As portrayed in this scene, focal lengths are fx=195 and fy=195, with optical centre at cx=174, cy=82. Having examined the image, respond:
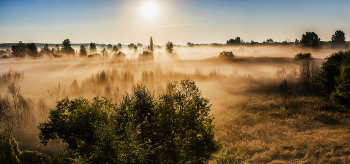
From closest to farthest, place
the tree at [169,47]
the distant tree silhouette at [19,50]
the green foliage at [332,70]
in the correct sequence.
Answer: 1. the green foliage at [332,70]
2. the distant tree silhouette at [19,50]
3. the tree at [169,47]

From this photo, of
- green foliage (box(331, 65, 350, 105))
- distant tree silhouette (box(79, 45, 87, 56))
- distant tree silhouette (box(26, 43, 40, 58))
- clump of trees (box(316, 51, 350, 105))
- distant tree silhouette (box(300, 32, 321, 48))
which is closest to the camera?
green foliage (box(331, 65, 350, 105))

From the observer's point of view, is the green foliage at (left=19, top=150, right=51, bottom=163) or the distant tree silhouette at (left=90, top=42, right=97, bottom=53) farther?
the distant tree silhouette at (left=90, top=42, right=97, bottom=53)

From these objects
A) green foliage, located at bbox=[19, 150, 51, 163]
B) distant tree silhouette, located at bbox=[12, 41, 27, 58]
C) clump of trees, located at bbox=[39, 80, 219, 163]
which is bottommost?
green foliage, located at bbox=[19, 150, 51, 163]

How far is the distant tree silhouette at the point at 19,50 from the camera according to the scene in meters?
133

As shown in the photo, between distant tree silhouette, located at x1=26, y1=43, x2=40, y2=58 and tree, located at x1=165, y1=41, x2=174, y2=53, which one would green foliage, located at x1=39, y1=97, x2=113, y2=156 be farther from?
tree, located at x1=165, y1=41, x2=174, y2=53

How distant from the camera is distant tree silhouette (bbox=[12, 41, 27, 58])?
438 ft

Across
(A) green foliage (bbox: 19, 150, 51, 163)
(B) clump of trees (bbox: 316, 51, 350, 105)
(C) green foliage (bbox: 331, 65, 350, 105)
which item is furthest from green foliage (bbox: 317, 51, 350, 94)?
(A) green foliage (bbox: 19, 150, 51, 163)

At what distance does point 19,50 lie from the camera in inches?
5236

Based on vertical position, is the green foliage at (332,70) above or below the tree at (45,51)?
below

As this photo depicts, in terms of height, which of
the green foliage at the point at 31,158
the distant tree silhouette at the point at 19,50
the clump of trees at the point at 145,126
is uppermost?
the distant tree silhouette at the point at 19,50

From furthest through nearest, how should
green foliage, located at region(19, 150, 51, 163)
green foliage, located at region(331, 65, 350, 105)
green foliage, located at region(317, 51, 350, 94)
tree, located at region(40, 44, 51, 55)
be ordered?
tree, located at region(40, 44, 51, 55)
green foliage, located at region(317, 51, 350, 94)
green foliage, located at region(331, 65, 350, 105)
green foliage, located at region(19, 150, 51, 163)

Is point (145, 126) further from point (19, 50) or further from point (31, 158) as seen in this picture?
point (19, 50)

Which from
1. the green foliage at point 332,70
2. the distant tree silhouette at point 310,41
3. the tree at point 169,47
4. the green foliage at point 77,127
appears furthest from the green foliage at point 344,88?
the tree at point 169,47

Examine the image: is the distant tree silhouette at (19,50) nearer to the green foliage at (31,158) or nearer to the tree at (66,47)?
the tree at (66,47)
